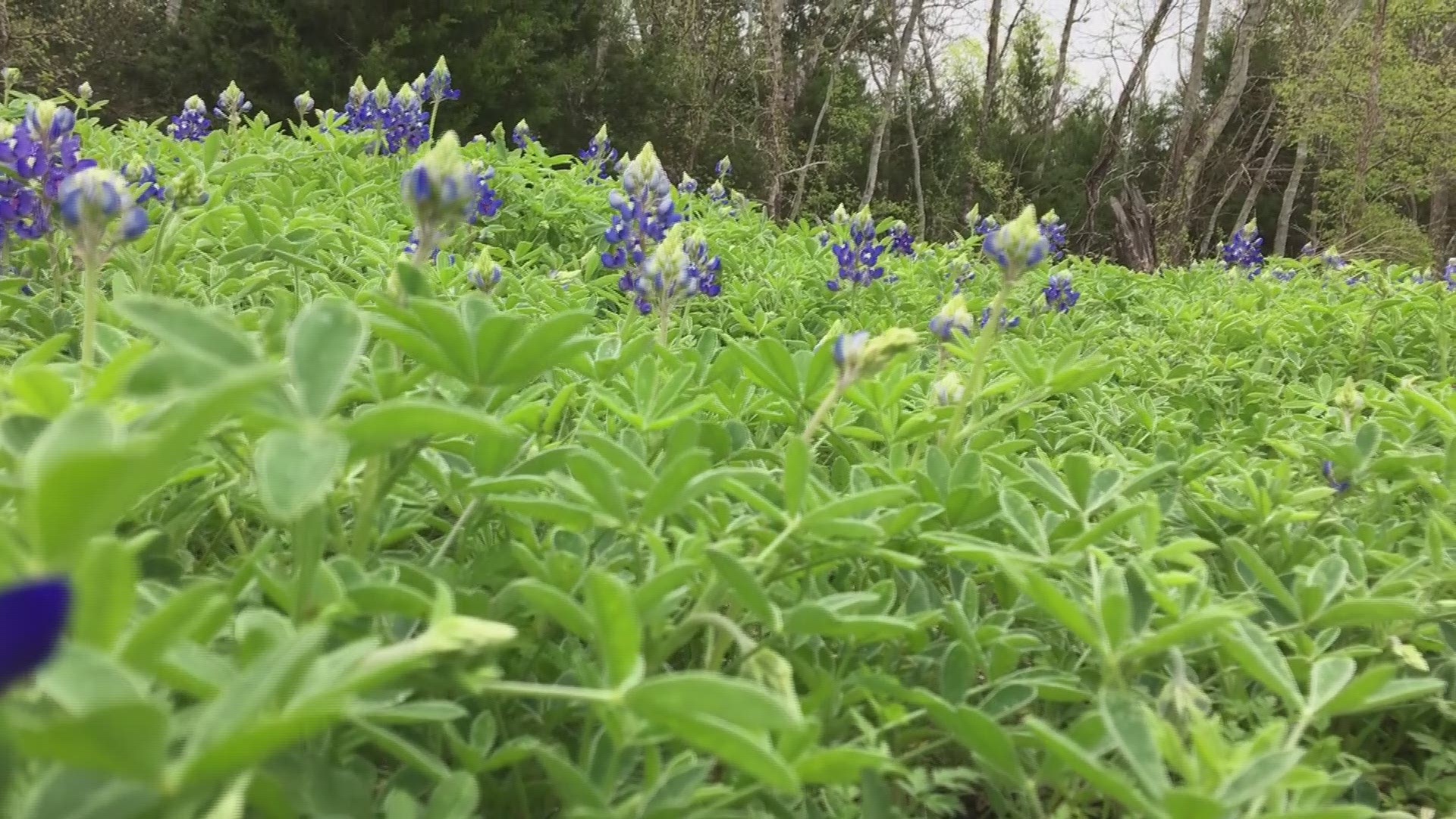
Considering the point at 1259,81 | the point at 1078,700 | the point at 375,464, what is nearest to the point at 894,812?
the point at 1078,700

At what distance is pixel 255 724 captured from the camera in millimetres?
441

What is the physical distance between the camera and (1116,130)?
11.3 metres

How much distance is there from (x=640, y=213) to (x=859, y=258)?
50.2 inches

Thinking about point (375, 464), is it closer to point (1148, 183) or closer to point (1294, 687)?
point (1294, 687)

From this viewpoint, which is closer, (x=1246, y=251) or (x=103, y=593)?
(x=103, y=593)

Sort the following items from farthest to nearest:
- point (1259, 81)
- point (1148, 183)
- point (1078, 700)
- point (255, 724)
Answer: point (1148, 183) → point (1259, 81) → point (1078, 700) → point (255, 724)

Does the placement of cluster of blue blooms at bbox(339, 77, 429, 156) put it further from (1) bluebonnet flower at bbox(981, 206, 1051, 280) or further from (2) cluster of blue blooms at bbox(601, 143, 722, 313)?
(1) bluebonnet flower at bbox(981, 206, 1051, 280)

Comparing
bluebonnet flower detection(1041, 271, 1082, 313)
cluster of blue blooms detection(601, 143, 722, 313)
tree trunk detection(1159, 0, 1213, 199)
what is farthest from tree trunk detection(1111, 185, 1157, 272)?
cluster of blue blooms detection(601, 143, 722, 313)

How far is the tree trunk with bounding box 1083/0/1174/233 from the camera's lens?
433 inches

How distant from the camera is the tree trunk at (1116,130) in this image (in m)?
11.0

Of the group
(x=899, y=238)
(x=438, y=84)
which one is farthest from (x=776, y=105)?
(x=438, y=84)

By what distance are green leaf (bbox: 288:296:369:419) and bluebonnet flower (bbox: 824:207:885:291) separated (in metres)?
3.05

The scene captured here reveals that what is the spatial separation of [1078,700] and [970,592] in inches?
5.9

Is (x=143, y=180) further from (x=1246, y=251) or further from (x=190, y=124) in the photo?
(x=1246, y=251)
